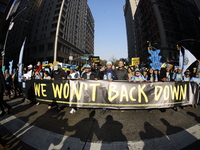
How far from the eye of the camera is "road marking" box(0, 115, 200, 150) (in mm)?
2014

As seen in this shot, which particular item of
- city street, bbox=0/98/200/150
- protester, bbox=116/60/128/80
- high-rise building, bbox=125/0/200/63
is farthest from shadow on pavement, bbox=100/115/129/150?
high-rise building, bbox=125/0/200/63

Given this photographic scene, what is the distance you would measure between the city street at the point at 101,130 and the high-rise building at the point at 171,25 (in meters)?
34.8

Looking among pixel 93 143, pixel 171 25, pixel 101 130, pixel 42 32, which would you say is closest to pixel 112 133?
pixel 101 130

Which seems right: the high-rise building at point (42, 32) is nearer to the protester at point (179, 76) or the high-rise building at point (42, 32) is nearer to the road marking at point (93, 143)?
the protester at point (179, 76)

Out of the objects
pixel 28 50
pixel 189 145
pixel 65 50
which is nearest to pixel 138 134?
pixel 189 145

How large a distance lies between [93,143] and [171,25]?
4772 cm

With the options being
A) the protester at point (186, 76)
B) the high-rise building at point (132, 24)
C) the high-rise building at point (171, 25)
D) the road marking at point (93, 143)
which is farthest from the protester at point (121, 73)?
the high-rise building at point (132, 24)

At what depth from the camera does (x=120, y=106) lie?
3482 mm

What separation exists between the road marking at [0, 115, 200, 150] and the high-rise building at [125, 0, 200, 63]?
116 feet

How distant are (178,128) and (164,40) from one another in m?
39.4

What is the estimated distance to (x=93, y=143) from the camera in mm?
2121

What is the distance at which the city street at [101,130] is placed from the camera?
208 cm

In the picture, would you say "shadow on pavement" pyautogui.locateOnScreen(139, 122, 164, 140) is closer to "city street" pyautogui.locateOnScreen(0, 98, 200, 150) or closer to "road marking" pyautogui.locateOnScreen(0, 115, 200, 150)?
"city street" pyautogui.locateOnScreen(0, 98, 200, 150)

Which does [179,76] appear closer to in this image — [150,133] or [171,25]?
[150,133]
